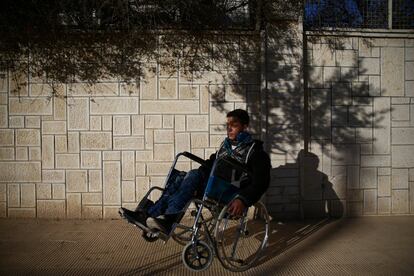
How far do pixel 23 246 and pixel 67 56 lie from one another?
2422 mm

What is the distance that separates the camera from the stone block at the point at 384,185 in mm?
5773

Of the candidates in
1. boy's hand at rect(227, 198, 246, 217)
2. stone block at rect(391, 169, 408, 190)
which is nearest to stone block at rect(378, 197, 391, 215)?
stone block at rect(391, 169, 408, 190)

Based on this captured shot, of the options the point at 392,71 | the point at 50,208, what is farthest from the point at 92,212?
the point at 392,71

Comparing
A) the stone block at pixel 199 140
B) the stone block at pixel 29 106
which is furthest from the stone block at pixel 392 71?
the stone block at pixel 29 106

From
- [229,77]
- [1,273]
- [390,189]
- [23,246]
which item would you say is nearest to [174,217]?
[1,273]

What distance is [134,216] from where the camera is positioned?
359cm

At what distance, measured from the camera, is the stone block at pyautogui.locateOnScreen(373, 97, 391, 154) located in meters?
5.72

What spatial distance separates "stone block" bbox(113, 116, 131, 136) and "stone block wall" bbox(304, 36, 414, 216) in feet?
8.16

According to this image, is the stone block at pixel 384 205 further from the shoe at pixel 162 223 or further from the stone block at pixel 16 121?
the stone block at pixel 16 121

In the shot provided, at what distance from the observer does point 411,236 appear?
487cm

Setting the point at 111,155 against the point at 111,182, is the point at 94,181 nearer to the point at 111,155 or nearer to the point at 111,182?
the point at 111,182

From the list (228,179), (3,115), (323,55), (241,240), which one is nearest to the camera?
(228,179)

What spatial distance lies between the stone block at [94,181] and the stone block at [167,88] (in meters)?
1.32

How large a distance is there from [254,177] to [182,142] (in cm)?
192
